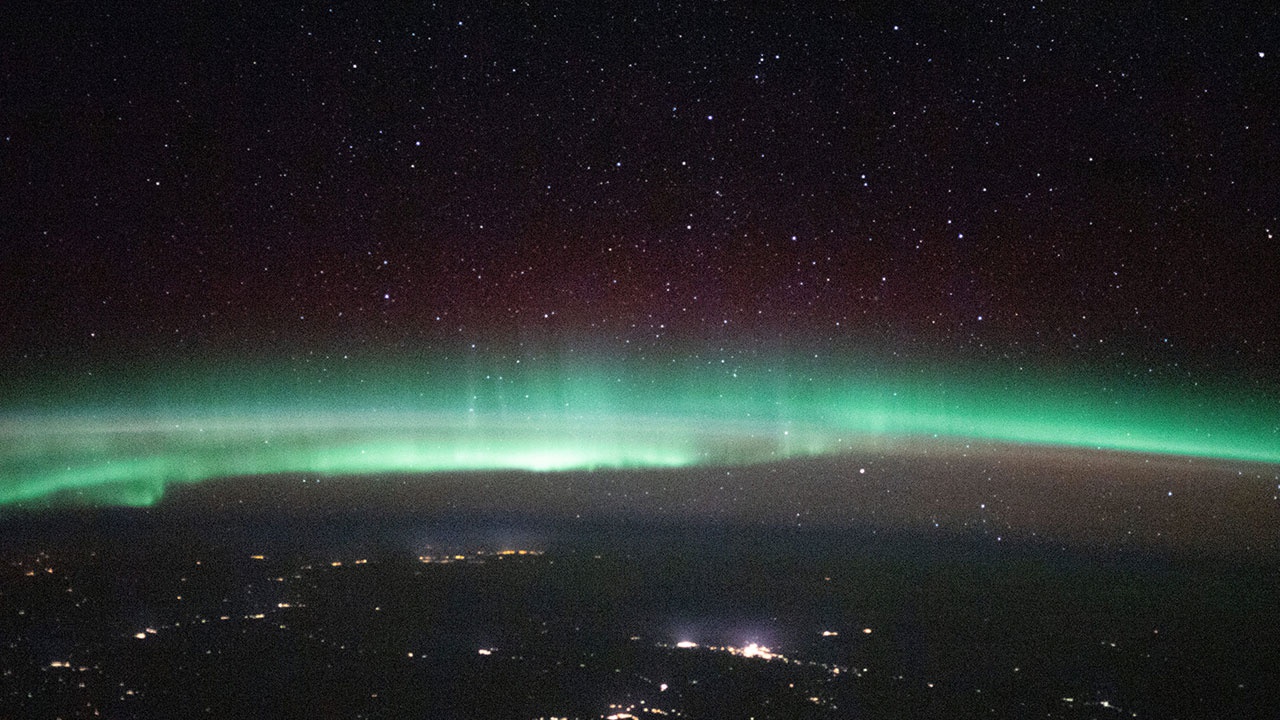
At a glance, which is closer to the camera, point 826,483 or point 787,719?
point 787,719

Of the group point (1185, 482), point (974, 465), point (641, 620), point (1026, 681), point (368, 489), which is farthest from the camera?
point (974, 465)

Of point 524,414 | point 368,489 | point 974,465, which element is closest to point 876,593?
point 368,489

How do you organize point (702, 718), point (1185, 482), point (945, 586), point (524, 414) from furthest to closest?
point (524, 414), point (1185, 482), point (945, 586), point (702, 718)

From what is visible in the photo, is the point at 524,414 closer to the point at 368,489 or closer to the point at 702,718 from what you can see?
the point at 368,489

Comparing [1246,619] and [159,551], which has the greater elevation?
[159,551]

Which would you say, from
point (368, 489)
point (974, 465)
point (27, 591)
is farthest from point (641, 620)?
point (974, 465)

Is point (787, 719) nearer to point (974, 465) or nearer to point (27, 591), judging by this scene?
point (27, 591)
